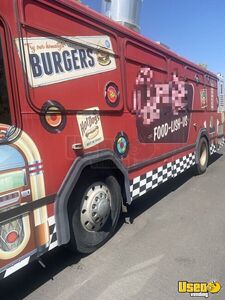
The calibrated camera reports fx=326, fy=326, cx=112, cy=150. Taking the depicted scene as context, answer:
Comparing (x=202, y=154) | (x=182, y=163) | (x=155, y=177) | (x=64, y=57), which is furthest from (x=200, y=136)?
(x=64, y=57)

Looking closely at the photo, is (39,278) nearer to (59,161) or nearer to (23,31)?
(59,161)

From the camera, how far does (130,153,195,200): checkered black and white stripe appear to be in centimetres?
453

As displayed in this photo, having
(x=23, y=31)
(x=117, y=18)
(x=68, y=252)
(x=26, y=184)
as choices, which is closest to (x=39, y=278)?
(x=68, y=252)

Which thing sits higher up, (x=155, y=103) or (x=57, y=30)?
(x=57, y=30)

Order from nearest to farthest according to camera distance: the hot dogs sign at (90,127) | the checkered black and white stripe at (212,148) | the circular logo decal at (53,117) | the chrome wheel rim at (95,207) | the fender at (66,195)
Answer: the circular logo decal at (53,117) < the fender at (66,195) < the hot dogs sign at (90,127) < the chrome wheel rim at (95,207) < the checkered black and white stripe at (212,148)

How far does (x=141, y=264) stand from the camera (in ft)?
11.4

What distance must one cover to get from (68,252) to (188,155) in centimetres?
378

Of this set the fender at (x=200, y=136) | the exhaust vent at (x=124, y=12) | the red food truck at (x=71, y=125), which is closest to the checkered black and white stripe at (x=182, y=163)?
the fender at (x=200, y=136)

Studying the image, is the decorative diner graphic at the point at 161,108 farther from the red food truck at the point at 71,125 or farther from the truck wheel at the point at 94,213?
the truck wheel at the point at 94,213

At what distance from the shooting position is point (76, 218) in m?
3.52

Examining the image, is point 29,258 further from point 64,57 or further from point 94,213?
point 64,57

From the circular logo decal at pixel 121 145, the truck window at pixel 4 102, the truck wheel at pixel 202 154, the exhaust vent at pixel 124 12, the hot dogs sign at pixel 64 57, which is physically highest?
the exhaust vent at pixel 124 12

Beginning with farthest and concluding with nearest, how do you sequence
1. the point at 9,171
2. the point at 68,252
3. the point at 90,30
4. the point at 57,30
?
1. the point at 68,252
2. the point at 90,30
3. the point at 57,30
4. the point at 9,171

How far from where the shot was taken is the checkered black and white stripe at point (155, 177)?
453 cm
